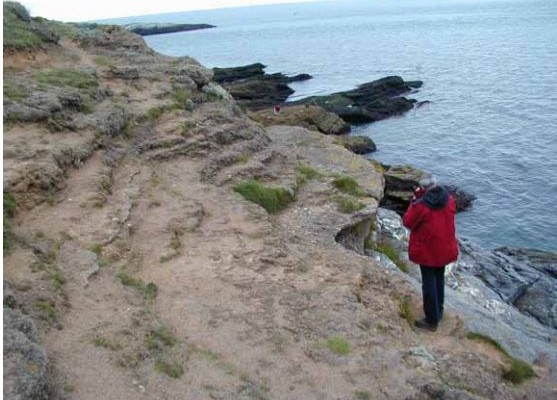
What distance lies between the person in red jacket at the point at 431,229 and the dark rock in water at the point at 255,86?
158 feet

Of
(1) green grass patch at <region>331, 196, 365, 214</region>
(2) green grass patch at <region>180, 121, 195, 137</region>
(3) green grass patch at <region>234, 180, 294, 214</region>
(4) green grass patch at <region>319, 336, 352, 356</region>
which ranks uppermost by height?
(2) green grass patch at <region>180, 121, 195, 137</region>

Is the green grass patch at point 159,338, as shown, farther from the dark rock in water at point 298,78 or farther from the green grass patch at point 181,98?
the dark rock in water at point 298,78

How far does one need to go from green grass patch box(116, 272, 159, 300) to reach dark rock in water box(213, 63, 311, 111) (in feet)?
A: 158

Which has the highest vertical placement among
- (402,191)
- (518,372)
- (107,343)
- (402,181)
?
(107,343)

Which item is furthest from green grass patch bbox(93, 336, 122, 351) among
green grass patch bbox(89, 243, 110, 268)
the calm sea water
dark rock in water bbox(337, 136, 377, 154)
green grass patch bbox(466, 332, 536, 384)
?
dark rock in water bbox(337, 136, 377, 154)

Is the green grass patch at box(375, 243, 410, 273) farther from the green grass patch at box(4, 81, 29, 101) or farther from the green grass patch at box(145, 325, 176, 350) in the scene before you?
the green grass patch at box(4, 81, 29, 101)

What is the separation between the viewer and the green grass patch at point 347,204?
51.4 feet

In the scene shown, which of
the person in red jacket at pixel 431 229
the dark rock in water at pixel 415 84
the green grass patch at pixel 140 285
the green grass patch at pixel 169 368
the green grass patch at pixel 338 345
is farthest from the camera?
the dark rock in water at pixel 415 84

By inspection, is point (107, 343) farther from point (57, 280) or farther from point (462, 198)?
point (462, 198)

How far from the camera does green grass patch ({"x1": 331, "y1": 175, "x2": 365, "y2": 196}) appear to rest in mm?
17031

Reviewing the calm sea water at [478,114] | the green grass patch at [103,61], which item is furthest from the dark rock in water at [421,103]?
the green grass patch at [103,61]

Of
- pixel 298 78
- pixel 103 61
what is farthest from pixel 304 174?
pixel 298 78

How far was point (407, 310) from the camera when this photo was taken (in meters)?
11.8

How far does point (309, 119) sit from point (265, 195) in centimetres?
3096
